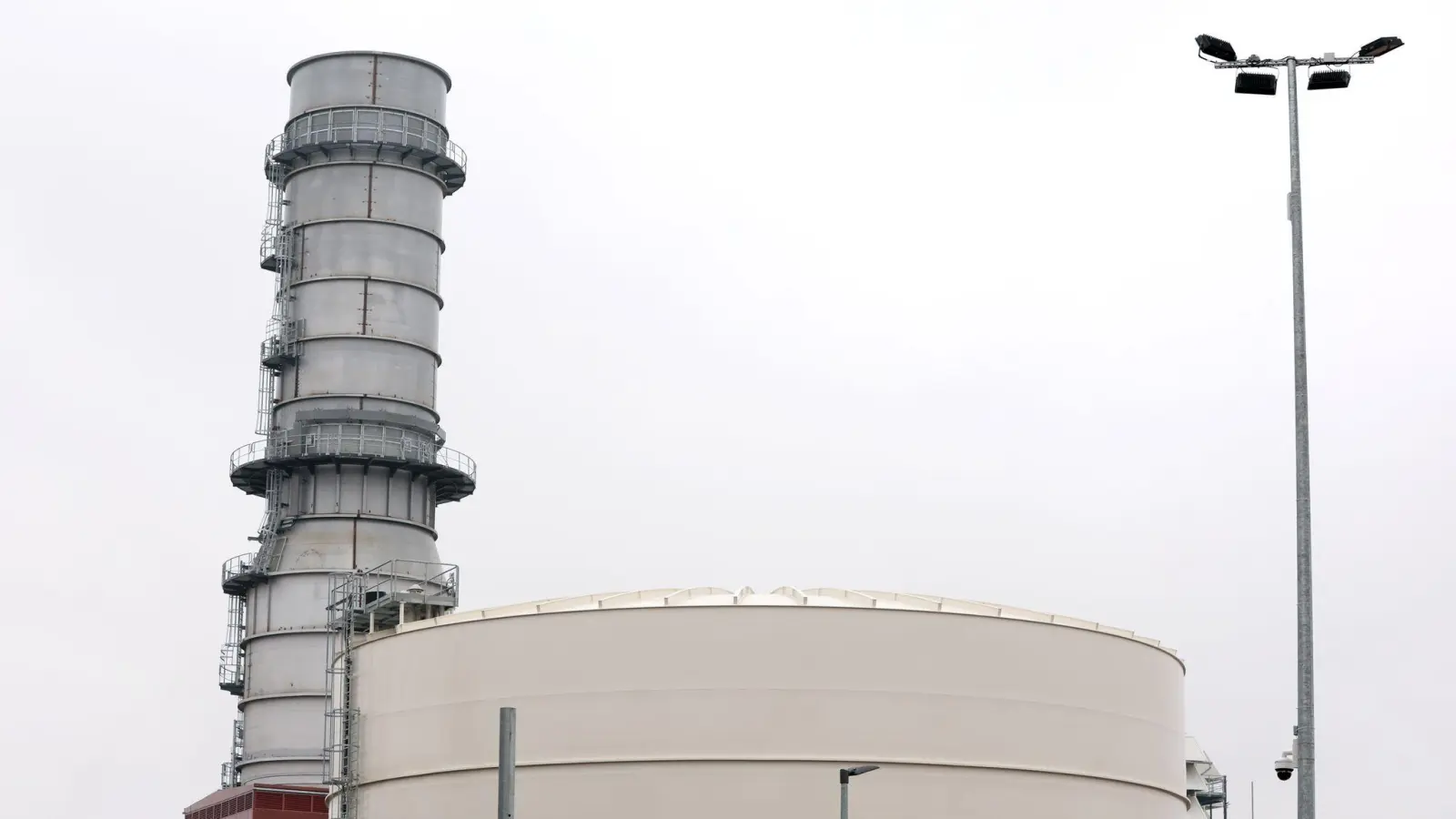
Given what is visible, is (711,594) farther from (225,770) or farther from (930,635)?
(225,770)

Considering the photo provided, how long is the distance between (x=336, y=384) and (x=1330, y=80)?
3896 cm

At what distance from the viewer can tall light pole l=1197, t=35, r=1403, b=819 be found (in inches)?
1049

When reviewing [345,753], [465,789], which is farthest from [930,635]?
[345,753]

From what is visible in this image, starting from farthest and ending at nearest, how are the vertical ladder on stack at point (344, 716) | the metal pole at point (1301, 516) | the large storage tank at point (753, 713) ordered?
the vertical ladder on stack at point (344, 716) < the large storage tank at point (753, 713) < the metal pole at point (1301, 516)

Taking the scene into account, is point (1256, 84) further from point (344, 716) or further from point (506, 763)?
point (344, 716)

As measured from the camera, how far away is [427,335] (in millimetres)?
64062

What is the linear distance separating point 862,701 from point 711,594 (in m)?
5.90

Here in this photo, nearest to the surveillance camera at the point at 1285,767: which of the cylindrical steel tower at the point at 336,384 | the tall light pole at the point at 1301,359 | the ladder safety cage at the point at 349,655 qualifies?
the tall light pole at the point at 1301,359

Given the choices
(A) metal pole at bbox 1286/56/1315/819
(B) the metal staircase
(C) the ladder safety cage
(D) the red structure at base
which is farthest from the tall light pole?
(B) the metal staircase

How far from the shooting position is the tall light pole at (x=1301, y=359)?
Result: 2664cm

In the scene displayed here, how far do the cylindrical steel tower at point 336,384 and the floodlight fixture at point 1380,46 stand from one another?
38.5 metres

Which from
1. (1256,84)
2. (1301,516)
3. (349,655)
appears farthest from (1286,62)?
(349,655)

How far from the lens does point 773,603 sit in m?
39.6

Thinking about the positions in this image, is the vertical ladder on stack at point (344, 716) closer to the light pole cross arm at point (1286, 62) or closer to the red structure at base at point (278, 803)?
the red structure at base at point (278, 803)
